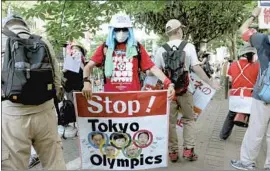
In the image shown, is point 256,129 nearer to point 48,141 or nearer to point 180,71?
point 180,71

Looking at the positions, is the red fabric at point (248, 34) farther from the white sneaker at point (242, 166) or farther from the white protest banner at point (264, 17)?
the white sneaker at point (242, 166)

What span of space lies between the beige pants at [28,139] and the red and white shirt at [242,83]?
10.8 ft

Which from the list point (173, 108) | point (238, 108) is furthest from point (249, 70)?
point (173, 108)

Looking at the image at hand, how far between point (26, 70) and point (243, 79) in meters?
3.67

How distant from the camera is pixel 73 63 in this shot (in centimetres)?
584

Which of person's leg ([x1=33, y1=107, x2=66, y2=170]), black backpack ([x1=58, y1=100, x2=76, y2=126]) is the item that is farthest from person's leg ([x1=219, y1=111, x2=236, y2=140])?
person's leg ([x1=33, y1=107, x2=66, y2=170])

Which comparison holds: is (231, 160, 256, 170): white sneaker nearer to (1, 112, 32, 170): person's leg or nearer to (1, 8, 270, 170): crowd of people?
(1, 8, 270, 170): crowd of people

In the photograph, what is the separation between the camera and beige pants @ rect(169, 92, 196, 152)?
4531 mm

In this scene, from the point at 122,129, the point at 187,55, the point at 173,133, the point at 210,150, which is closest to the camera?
the point at 122,129

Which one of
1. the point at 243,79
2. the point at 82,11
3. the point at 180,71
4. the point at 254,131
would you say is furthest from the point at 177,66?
the point at 82,11

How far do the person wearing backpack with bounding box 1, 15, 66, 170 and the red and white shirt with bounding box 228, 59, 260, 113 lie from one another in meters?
3.27

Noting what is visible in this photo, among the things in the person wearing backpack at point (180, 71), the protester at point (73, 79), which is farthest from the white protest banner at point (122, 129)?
the protester at point (73, 79)

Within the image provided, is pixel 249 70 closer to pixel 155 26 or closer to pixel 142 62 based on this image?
pixel 142 62

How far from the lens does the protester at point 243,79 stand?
5.44 m
